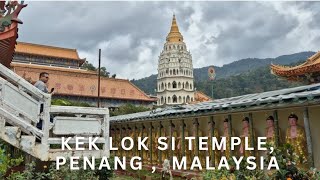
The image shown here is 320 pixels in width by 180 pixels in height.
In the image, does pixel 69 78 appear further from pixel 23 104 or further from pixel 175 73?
pixel 23 104

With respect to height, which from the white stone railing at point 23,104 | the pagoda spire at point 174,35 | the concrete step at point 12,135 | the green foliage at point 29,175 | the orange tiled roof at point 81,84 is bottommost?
the green foliage at point 29,175

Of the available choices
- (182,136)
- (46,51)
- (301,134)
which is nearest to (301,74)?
(182,136)

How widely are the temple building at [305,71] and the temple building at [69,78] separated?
36184 mm

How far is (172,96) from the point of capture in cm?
7475

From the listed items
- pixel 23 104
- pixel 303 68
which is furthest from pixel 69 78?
pixel 23 104

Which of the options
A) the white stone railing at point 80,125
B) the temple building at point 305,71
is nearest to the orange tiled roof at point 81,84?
the temple building at point 305,71

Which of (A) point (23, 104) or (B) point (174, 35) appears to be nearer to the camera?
(A) point (23, 104)

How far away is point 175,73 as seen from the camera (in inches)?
2960

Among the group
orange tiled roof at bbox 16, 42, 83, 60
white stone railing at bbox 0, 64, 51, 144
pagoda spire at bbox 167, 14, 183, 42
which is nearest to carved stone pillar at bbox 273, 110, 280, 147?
white stone railing at bbox 0, 64, 51, 144

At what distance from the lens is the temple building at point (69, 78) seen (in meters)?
50.4

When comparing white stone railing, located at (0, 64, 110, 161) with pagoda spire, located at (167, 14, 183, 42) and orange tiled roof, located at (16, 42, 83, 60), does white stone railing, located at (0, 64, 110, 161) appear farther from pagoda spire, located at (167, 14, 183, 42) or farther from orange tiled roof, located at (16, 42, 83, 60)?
pagoda spire, located at (167, 14, 183, 42)

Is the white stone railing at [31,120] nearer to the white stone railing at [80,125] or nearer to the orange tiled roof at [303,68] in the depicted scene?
the white stone railing at [80,125]

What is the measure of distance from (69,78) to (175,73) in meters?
28.4

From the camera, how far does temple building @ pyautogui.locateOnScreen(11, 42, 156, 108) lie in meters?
50.4
